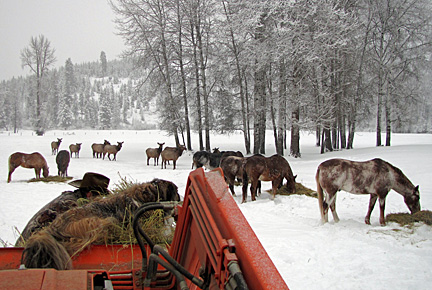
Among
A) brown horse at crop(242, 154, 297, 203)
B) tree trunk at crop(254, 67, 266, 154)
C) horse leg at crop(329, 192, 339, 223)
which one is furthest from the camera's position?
tree trunk at crop(254, 67, 266, 154)

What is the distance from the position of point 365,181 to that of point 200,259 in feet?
19.7

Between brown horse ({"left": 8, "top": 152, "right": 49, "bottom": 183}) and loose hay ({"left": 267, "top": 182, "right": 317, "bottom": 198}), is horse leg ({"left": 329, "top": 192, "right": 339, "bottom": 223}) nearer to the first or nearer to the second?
loose hay ({"left": 267, "top": 182, "right": 317, "bottom": 198})

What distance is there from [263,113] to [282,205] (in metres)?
13.8

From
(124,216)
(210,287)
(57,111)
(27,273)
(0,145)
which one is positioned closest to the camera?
(27,273)

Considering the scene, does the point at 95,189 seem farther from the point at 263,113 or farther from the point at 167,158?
the point at 263,113

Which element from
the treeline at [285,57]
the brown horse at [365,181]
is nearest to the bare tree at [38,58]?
the treeline at [285,57]

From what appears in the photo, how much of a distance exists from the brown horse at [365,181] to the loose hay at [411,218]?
192 mm

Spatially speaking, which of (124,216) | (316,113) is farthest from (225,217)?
(316,113)

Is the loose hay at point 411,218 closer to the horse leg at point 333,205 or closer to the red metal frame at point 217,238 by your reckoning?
the horse leg at point 333,205

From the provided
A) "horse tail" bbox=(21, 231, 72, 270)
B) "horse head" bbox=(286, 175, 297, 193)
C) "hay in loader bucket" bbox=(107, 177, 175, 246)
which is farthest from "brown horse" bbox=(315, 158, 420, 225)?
"horse tail" bbox=(21, 231, 72, 270)

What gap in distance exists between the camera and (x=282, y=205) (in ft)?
29.8

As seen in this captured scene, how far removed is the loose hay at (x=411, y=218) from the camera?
21.7 feet

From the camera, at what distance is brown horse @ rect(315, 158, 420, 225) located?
6.83 m

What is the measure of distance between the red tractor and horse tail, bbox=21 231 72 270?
24 cm
